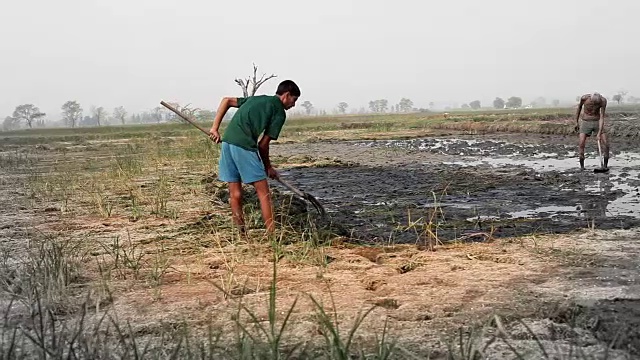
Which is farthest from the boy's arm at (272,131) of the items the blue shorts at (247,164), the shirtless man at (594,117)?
the shirtless man at (594,117)

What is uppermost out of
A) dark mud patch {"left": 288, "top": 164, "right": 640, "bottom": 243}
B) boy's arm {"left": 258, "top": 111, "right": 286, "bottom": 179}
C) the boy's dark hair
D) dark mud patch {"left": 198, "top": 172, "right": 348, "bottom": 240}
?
the boy's dark hair

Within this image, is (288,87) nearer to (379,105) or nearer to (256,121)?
(256,121)

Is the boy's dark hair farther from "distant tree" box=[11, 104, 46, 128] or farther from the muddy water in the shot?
"distant tree" box=[11, 104, 46, 128]

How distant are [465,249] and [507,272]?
79 cm

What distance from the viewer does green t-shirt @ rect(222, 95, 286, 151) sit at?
17.0 ft

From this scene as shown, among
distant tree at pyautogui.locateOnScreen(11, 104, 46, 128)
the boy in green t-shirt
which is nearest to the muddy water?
the boy in green t-shirt

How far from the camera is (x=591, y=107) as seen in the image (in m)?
10.2

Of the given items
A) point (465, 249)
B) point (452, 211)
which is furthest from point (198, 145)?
point (465, 249)

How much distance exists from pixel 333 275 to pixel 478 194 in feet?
16.2

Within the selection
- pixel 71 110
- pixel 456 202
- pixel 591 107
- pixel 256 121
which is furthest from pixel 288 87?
pixel 71 110

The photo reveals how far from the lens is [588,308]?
3119 millimetres

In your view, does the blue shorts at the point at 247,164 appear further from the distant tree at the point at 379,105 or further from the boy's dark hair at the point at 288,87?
the distant tree at the point at 379,105

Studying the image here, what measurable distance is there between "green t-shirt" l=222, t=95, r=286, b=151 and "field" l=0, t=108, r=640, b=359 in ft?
2.47

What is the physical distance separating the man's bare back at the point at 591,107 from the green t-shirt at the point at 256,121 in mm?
7221
